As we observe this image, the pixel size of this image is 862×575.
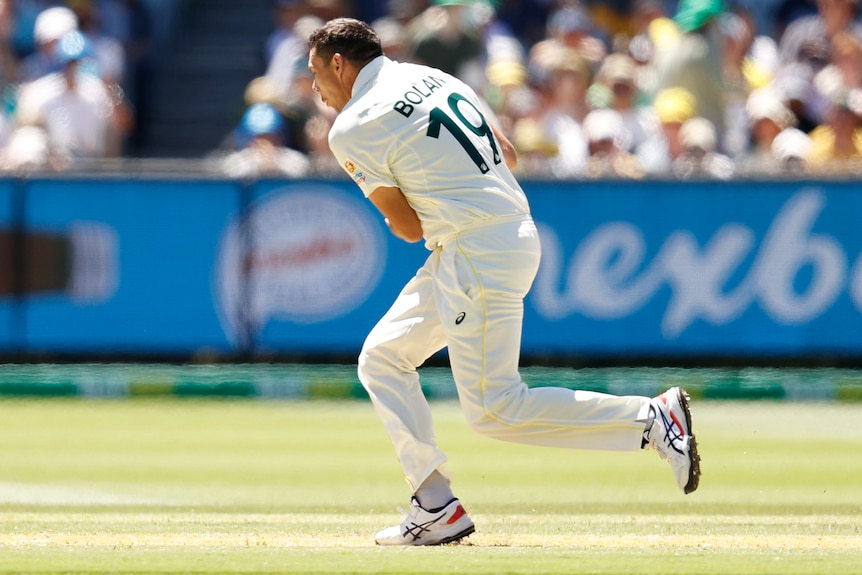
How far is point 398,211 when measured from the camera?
21.2ft

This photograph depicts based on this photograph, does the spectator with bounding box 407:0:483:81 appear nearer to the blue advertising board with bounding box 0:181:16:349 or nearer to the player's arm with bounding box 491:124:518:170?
the blue advertising board with bounding box 0:181:16:349

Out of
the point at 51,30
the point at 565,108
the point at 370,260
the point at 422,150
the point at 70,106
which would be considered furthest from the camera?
the point at 51,30

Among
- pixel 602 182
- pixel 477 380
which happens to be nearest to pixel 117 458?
pixel 477 380

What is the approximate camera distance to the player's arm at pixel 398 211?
645cm

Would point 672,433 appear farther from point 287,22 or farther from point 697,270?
point 287,22

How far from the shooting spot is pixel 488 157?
21.5 feet

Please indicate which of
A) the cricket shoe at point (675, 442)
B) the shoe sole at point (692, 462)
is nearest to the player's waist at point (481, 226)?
the cricket shoe at point (675, 442)

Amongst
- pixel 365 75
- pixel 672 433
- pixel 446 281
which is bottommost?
pixel 672 433

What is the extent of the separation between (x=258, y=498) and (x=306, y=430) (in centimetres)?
301

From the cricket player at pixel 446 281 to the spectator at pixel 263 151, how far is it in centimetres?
696

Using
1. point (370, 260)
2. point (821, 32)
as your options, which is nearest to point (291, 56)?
point (370, 260)

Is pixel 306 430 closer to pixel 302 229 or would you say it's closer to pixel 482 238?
pixel 302 229

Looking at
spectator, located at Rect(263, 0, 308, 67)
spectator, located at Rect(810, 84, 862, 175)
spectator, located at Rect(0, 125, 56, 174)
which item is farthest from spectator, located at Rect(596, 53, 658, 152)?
spectator, located at Rect(0, 125, 56, 174)

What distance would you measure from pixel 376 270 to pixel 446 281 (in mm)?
6808
